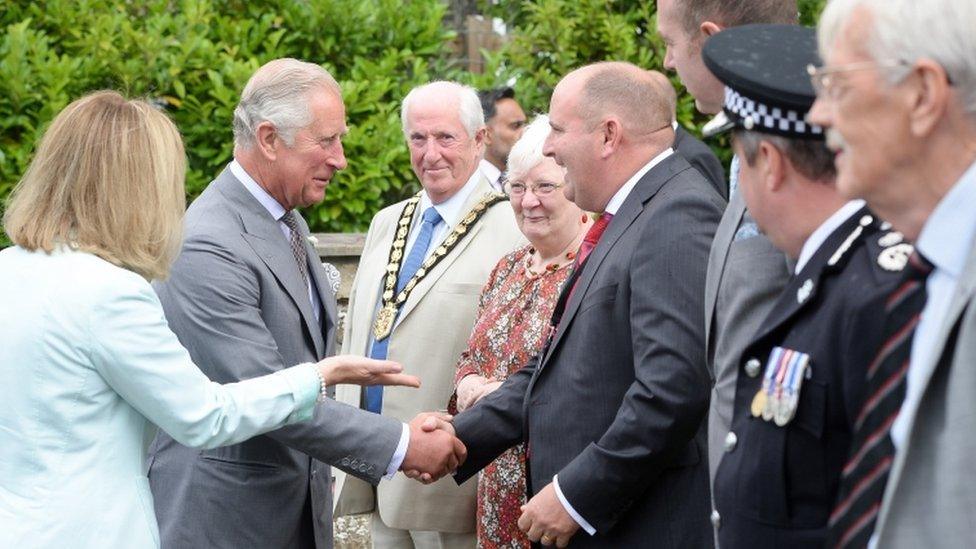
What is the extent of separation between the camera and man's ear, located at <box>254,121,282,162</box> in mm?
4383

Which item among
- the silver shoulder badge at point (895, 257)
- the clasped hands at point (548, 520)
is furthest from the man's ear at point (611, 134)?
the silver shoulder badge at point (895, 257)

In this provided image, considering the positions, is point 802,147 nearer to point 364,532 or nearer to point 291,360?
point 291,360

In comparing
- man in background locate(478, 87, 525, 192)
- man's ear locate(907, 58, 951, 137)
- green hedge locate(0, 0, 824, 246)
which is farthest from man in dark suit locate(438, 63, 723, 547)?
man in background locate(478, 87, 525, 192)

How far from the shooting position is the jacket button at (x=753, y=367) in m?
2.49

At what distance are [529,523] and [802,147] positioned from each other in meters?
1.58

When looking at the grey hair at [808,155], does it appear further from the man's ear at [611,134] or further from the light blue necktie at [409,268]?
the light blue necktie at [409,268]

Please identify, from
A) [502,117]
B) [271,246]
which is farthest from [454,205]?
[502,117]

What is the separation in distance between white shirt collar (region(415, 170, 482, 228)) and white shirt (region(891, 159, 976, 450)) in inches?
134

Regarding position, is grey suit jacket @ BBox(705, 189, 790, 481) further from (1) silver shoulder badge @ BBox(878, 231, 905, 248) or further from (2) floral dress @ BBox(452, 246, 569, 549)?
(2) floral dress @ BBox(452, 246, 569, 549)

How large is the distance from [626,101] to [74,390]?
175cm

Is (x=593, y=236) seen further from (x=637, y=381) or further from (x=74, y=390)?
(x=74, y=390)

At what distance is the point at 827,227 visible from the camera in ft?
8.30

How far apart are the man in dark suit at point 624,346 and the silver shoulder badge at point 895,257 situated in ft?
4.12

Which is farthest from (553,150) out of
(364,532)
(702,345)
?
(364,532)
